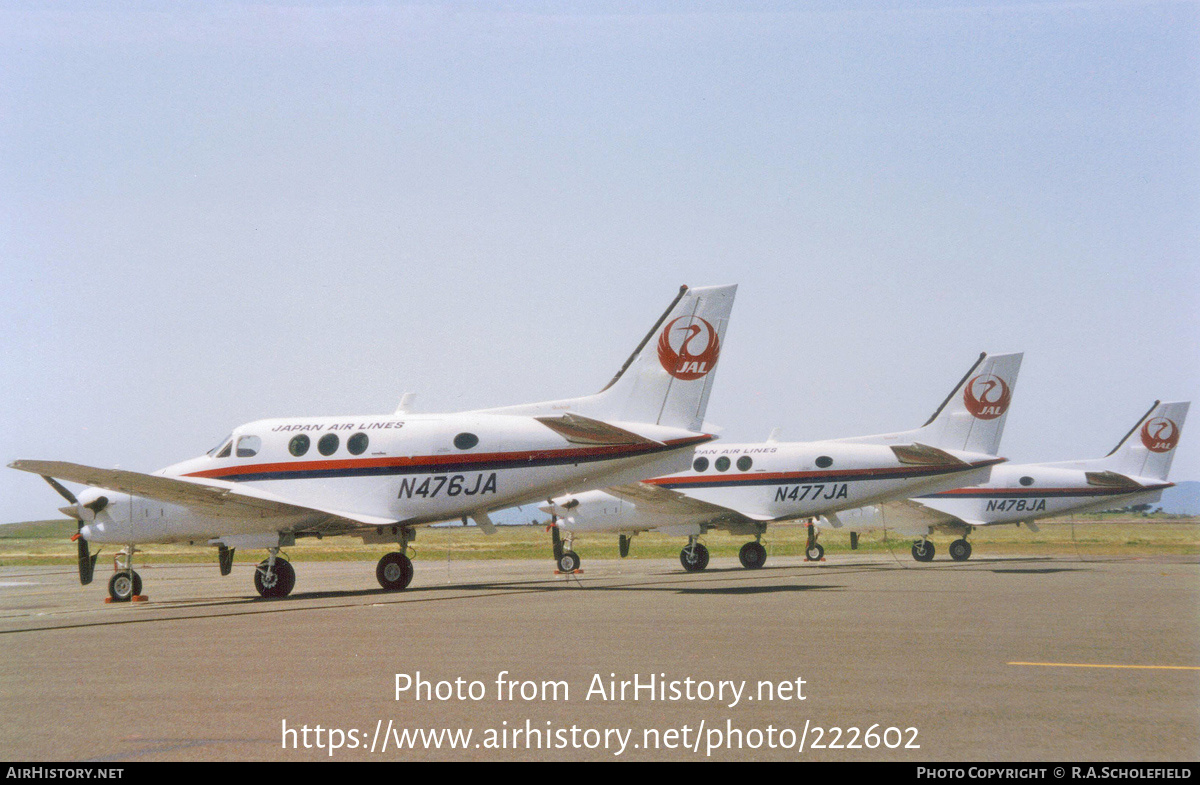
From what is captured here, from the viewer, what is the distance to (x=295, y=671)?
950cm

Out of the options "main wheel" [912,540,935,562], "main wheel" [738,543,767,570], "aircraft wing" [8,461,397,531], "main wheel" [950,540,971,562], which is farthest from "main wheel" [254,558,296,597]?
"main wheel" [950,540,971,562]

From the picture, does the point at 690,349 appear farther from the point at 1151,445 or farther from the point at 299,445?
the point at 1151,445

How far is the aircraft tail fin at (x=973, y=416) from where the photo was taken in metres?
32.4

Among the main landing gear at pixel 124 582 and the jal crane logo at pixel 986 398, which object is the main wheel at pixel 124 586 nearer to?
the main landing gear at pixel 124 582

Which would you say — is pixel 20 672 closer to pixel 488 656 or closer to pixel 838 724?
pixel 488 656

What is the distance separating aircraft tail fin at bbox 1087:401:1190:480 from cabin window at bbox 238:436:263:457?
31.6 m

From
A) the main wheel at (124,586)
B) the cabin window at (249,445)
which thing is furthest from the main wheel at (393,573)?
the main wheel at (124,586)

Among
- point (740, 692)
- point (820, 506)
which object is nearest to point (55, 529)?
point (820, 506)

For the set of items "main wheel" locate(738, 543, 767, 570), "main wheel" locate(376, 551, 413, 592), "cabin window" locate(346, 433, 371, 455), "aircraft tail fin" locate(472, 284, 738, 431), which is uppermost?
"aircraft tail fin" locate(472, 284, 738, 431)

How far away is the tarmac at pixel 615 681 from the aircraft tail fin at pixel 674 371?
4.70m

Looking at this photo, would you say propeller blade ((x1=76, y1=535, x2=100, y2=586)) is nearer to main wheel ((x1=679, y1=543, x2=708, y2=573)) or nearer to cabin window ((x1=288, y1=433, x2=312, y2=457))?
cabin window ((x1=288, y1=433, x2=312, y2=457))

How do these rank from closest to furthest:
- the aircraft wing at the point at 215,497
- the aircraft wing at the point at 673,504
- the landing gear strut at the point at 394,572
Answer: the aircraft wing at the point at 215,497
the landing gear strut at the point at 394,572
the aircraft wing at the point at 673,504

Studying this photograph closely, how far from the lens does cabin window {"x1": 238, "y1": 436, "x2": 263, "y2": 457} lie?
69.5 ft

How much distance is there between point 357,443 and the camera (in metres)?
20.6
